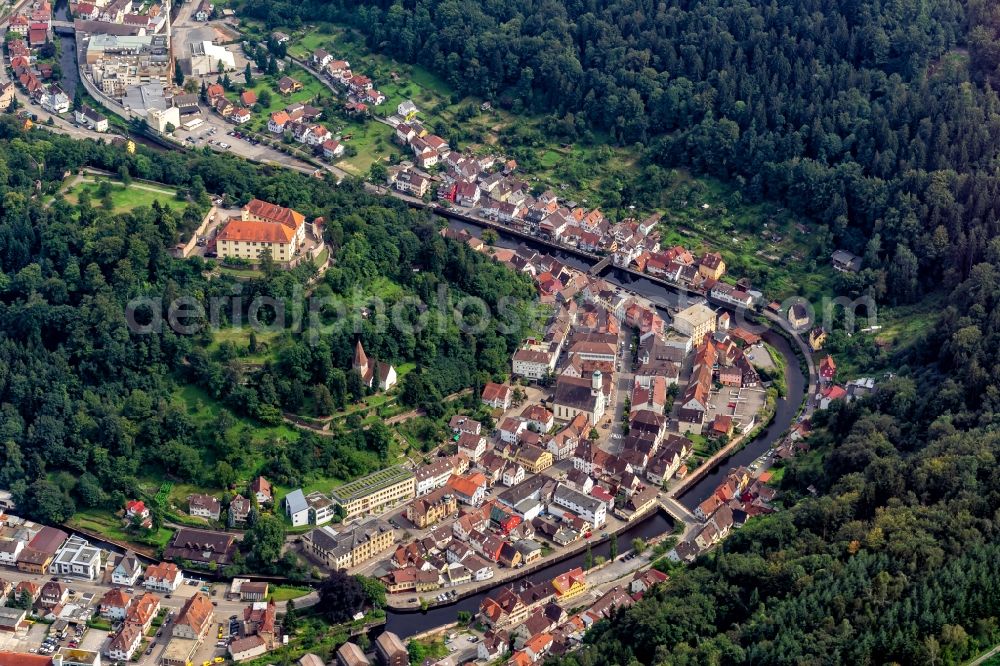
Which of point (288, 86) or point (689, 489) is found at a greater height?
point (288, 86)

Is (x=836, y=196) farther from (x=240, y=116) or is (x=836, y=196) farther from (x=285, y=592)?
(x=285, y=592)

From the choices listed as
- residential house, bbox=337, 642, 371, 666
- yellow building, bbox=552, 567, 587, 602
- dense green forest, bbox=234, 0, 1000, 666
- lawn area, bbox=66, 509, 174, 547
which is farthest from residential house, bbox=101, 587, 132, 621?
dense green forest, bbox=234, 0, 1000, 666

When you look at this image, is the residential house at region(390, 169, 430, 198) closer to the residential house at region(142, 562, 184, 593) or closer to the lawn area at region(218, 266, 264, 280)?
the lawn area at region(218, 266, 264, 280)

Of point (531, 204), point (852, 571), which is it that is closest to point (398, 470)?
point (852, 571)

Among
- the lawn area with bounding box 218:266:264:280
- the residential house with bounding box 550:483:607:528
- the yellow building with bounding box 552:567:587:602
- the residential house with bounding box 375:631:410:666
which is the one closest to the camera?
the residential house with bounding box 375:631:410:666

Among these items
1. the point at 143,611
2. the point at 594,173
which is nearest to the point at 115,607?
the point at 143,611

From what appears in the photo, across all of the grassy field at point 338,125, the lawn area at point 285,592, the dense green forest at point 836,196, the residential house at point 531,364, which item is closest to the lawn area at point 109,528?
the lawn area at point 285,592
